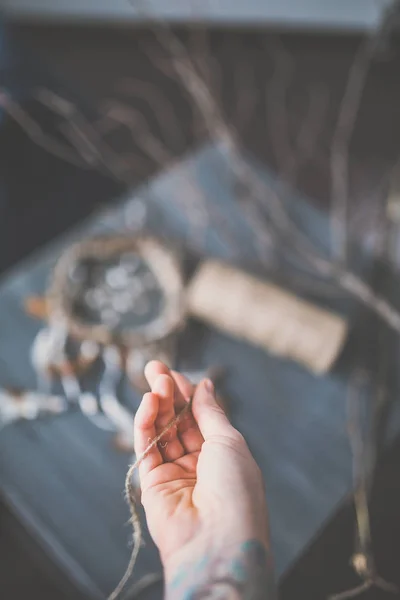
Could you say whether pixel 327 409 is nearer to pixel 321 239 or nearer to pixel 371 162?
pixel 321 239

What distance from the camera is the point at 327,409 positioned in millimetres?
948

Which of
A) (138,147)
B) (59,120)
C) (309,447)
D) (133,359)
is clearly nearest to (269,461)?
(309,447)

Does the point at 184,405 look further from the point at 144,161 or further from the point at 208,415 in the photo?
the point at 144,161

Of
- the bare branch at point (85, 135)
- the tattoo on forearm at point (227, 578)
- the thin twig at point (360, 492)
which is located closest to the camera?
the tattoo on forearm at point (227, 578)

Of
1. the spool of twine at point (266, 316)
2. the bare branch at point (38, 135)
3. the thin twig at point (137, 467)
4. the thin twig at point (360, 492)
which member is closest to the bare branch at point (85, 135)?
the bare branch at point (38, 135)

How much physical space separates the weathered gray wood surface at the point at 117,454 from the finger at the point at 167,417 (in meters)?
0.25

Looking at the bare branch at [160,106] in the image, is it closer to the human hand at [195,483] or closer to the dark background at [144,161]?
the dark background at [144,161]

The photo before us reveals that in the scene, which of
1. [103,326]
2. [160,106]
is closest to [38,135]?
[103,326]

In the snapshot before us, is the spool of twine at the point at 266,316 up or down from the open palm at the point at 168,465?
down

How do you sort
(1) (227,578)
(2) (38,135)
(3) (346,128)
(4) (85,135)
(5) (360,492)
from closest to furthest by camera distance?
(1) (227,578)
(5) (360,492)
(2) (38,135)
(4) (85,135)
(3) (346,128)

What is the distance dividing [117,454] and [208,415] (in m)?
0.45

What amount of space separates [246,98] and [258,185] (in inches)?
30.5

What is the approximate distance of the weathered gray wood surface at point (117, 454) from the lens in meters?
0.80

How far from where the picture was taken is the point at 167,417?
17.8 inches
